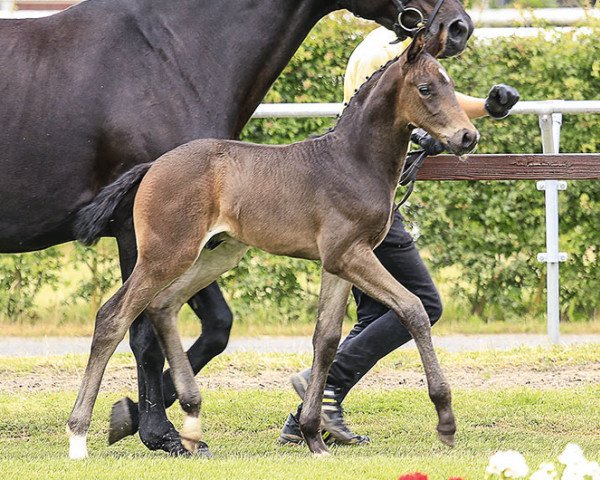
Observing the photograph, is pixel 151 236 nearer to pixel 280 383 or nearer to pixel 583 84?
pixel 280 383

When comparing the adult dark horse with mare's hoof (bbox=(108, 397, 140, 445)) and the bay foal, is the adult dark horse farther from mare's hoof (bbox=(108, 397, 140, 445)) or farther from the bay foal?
the bay foal

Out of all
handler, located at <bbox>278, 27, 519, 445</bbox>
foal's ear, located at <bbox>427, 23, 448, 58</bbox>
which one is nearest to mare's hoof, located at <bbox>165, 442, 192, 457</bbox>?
handler, located at <bbox>278, 27, 519, 445</bbox>

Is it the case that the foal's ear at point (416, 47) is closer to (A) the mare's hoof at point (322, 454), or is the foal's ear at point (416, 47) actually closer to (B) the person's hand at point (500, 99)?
(B) the person's hand at point (500, 99)

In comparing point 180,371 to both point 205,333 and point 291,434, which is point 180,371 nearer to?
point 205,333

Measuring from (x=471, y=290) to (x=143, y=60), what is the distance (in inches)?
192

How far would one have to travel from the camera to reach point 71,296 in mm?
9625

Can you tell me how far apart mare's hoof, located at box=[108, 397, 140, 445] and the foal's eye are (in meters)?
1.93

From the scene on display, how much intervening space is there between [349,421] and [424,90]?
7.66 ft

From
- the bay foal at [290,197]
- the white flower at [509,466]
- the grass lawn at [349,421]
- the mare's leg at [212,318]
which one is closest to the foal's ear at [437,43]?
the bay foal at [290,197]

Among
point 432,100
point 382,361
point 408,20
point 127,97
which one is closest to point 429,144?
point 408,20

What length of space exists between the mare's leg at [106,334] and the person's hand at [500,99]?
1.64 metres

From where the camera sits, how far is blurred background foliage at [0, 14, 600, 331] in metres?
9.34

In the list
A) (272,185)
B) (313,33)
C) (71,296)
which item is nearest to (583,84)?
(313,33)

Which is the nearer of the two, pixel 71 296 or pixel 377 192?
pixel 377 192
